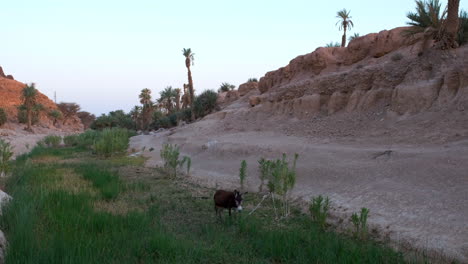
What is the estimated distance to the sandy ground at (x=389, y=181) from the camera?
618cm

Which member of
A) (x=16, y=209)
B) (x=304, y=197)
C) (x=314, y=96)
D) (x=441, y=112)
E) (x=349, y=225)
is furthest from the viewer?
(x=314, y=96)

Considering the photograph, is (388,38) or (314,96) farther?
(388,38)

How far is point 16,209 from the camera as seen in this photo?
530cm

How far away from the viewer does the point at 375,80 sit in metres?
17.7

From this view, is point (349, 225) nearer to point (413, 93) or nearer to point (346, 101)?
point (413, 93)

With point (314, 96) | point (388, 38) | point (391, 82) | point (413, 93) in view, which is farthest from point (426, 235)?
point (388, 38)

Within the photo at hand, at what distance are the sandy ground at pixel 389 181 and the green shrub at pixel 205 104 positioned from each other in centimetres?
2706

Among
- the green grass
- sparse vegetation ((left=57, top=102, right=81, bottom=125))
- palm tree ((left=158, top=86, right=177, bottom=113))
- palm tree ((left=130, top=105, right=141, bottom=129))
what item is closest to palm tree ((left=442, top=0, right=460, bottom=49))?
the green grass

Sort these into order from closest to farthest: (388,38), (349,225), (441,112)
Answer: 1. (349,225)
2. (441,112)
3. (388,38)

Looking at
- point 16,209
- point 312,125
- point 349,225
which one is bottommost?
point 349,225

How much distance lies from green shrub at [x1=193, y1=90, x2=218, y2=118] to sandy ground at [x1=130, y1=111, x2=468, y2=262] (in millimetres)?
27064

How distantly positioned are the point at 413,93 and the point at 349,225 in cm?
940

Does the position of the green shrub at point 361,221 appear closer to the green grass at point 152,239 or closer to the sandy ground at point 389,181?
the green grass at point 152,239

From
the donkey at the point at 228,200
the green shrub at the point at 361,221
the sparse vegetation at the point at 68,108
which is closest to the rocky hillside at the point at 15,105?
the sparse vegetation at the point at 68,108
